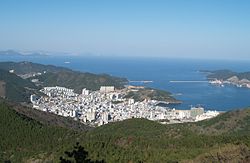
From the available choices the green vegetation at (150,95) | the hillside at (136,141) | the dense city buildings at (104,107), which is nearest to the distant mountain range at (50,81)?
the dense city buildings at (104,107)

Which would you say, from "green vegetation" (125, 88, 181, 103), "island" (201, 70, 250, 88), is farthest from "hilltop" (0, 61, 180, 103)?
"island" (201, 70, 250, 88)

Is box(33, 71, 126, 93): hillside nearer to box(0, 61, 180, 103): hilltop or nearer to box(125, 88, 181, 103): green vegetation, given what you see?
box(0, 61, 180, 103): hilltop

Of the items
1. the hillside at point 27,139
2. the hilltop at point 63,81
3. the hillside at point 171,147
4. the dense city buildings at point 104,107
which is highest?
the hillside at point 171,147

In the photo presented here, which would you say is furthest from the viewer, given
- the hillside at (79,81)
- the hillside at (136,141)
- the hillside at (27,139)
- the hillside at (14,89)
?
the hillside at (79,81)

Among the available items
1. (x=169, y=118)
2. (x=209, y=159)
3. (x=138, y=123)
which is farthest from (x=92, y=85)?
(x=209, y=159)

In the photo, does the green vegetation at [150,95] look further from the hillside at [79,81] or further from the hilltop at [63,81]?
the hillside at [79,81]

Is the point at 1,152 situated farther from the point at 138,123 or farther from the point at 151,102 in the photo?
the point at 151,102
